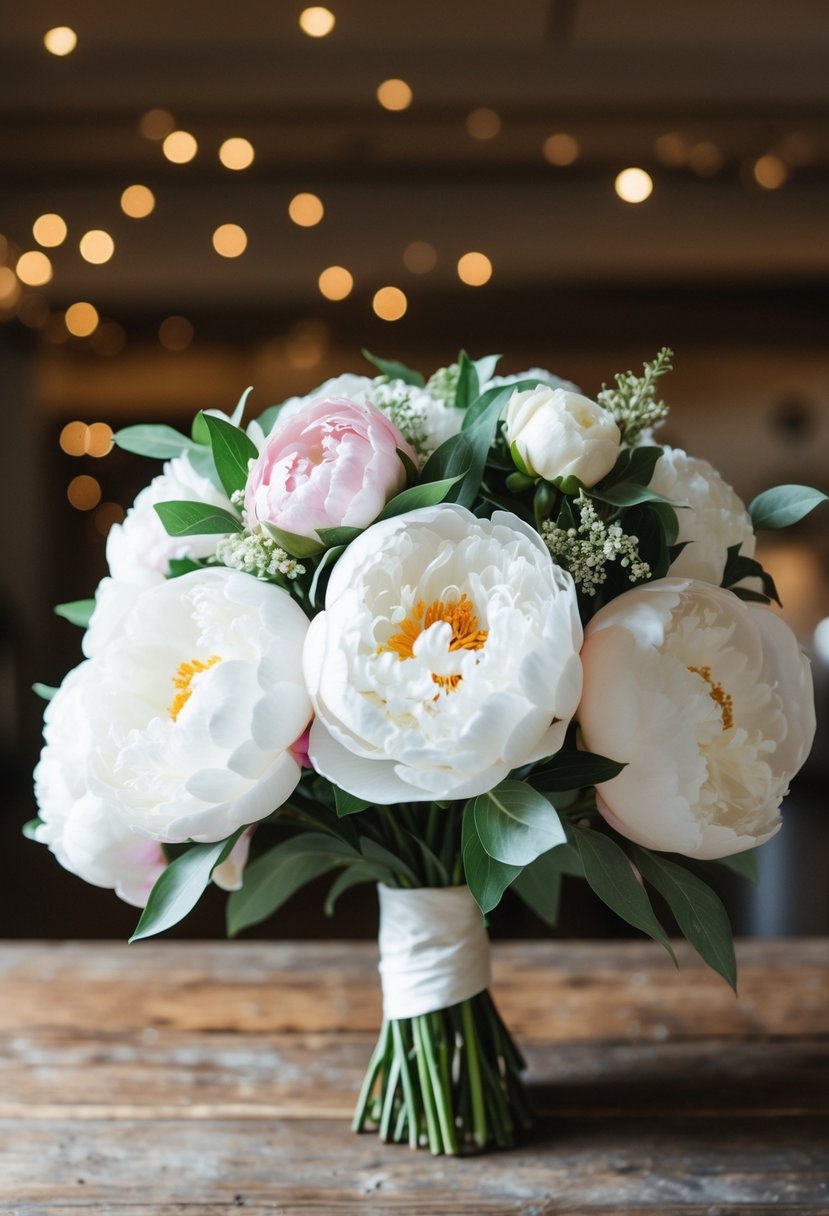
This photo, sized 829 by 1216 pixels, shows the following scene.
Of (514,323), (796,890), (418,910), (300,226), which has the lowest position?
(796,890)

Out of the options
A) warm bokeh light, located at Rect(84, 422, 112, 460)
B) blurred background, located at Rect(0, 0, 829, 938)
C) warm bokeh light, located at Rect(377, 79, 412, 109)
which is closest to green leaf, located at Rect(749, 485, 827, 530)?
blurred background, located at Rect(0, 0, 829, 938)

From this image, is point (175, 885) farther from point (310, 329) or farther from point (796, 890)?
point (310, 329)

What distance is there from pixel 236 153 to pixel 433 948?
371 centimetres

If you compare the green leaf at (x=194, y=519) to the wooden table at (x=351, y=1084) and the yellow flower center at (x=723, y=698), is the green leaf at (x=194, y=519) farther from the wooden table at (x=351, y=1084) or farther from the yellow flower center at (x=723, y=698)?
the wooden table at (x=351, y=1084)

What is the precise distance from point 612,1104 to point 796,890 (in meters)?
2.72

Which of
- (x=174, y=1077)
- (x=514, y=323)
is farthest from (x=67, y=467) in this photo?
(x=174, y=1077)

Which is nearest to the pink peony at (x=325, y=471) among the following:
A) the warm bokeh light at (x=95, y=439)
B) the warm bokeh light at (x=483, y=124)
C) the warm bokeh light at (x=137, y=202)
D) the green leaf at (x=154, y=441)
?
the green leaf at (x=154, y=441)

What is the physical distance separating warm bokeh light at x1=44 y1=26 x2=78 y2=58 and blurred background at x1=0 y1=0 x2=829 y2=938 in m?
0.01

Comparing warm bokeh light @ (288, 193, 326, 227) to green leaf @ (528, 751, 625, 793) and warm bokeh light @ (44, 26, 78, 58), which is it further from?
green leaf @ (528, 751, 625, 793)

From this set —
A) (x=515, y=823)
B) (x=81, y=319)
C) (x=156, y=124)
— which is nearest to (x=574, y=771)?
(x=515, y=823)

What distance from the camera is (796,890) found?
3271 millimetres

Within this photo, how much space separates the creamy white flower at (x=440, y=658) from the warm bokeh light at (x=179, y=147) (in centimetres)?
364

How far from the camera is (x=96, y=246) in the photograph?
4.19 metres

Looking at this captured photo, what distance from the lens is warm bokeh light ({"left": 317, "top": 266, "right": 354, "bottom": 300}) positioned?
13.8 ft
